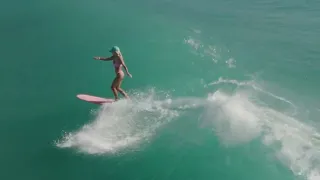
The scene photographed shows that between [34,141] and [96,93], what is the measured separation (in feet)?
12.7

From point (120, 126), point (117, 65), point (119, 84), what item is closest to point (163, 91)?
point (119, 84)

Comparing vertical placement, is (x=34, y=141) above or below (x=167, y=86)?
below

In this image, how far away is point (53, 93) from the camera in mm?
18531

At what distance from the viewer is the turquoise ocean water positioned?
1506cm

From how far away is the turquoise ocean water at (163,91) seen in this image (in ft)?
49.4

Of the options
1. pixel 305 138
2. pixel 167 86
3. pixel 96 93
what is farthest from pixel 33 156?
pixel 305 138

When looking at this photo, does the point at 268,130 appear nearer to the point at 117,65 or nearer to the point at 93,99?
the point at 117,65

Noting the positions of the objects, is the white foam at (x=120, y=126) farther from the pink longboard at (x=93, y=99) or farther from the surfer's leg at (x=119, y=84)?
the surfer's leg at (x=119, y=84)

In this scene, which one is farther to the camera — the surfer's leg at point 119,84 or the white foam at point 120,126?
the surfer's leg at point 119,84

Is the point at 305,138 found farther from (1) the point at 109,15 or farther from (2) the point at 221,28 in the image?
(1) the point at 109,15

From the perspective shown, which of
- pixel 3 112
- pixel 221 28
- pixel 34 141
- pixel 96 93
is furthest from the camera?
pixel 221 28

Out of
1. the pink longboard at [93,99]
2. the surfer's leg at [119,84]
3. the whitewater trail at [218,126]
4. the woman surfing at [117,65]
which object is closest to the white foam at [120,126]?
the whitewater trail at [218,126]

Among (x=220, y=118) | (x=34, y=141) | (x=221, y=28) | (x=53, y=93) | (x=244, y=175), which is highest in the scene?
(x=221, y=28)

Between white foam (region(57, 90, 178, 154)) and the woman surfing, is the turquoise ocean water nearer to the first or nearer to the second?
white foam (region(57, 90, 178, 154))
